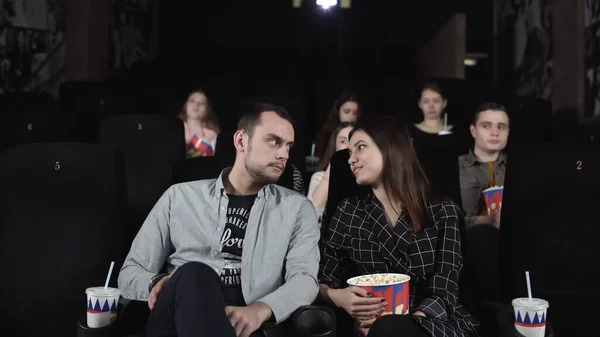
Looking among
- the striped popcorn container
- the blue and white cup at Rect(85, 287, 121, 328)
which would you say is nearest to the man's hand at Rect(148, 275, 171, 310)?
the blue and white cup at Rect(85, 287, 121, 328)

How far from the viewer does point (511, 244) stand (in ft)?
6.55

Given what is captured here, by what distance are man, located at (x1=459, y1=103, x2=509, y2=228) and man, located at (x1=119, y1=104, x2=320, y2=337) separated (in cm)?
124

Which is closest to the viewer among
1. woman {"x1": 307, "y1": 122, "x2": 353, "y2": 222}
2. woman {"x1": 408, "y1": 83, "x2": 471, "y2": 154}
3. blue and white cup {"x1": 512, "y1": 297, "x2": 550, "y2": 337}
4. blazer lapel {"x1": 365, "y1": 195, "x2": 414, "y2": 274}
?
blue and white cup {"x1": 512, "y1": 297, "x2": 550, "y2": 337}

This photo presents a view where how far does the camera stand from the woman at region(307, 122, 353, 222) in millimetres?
2857

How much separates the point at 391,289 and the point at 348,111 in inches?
111

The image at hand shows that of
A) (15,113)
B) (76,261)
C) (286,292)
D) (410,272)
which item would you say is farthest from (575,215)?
(15,113)

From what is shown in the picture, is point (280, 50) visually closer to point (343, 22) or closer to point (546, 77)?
point (343, 22)

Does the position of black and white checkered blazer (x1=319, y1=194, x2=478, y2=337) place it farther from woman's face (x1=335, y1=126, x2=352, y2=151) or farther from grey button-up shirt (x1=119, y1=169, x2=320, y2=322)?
woman's face (x1=335, y1=126, x2=352, y2=151)

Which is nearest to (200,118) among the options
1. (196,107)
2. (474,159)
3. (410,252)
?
(196,107)

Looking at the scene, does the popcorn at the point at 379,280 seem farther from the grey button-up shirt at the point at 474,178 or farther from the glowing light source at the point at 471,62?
the glowing light source at the point at 471,62

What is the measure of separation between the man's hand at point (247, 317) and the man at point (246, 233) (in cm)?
3

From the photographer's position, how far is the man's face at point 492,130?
10.3 ft

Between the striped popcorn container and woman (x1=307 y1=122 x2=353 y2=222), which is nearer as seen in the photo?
woman (x1=307 y1=122 x2=353 y2=222)

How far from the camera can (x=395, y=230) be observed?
207cm
